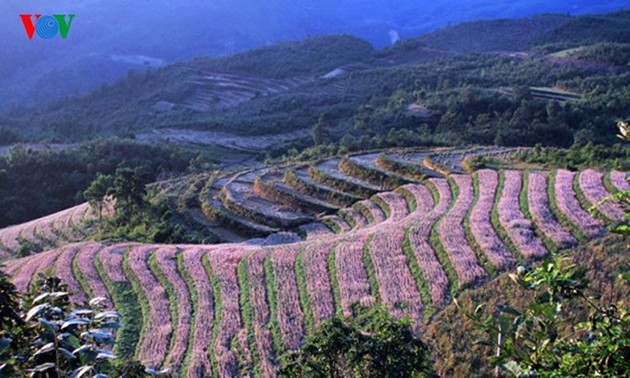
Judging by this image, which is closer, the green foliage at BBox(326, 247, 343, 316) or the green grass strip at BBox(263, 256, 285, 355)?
the green grass strip at BBox(263, 256, 285, 355)

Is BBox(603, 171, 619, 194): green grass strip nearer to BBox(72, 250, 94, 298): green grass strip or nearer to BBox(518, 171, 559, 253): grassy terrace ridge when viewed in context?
BBox(518, 171, 559, 253): grassy terrace ridge

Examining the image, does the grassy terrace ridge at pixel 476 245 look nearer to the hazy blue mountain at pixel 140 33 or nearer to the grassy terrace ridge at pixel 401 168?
the grassy terrace ridge at pixel 401 168

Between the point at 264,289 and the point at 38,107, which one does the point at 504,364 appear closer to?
the point at 264,289

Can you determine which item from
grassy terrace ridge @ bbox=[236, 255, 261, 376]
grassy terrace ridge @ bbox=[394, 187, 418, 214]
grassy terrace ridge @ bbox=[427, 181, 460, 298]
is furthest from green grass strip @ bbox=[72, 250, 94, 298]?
grassy terrace ridge @ bbox=[394, 187, 418, 214]

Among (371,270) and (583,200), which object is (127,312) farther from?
(583,200)

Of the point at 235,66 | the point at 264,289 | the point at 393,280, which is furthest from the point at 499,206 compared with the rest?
the point at 235,66

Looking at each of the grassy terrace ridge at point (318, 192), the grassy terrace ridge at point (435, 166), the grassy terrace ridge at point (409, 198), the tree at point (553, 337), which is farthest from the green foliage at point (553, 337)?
the grassy terrace ridge at point (435, 166)

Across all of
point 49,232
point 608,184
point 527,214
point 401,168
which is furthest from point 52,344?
point 49,232
